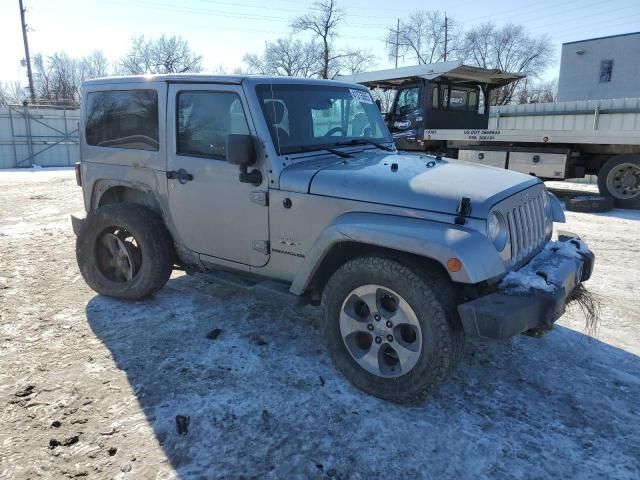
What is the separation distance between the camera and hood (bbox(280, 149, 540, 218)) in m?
2.91

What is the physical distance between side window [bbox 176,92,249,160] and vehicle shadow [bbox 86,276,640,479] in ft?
4.70

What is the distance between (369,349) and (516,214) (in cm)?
126

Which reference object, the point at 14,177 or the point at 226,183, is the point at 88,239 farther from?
the point at 14,177

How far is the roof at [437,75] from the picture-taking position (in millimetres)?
10867

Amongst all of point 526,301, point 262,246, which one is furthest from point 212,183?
point 526,301

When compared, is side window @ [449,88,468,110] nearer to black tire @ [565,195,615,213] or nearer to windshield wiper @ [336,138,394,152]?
black tire @ [565,195,615,213]

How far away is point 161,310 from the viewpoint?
4.44 metres

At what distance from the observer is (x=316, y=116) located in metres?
3.92

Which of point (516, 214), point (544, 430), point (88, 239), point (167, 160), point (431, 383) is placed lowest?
point (544, 430)

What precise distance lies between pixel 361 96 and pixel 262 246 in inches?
69.2

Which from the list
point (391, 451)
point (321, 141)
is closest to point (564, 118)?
point (321, 141)

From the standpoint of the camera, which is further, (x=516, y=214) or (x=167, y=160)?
(x=167, y=160)

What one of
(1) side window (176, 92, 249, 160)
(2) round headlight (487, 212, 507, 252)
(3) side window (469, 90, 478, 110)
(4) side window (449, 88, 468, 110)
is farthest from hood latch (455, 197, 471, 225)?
(3) side window (469, 90, 478, 110)

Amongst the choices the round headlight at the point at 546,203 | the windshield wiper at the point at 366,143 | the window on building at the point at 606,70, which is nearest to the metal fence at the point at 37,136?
the windshield wiper at the point at 366,143
